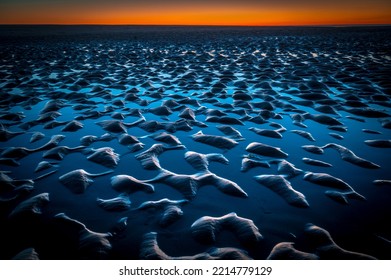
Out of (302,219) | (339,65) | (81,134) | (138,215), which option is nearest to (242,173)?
(302,219)

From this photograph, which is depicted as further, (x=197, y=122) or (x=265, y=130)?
(x=197, y=122)

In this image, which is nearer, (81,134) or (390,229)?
(390,229)

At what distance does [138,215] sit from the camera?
254 centimetres

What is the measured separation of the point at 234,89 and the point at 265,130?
3.42 metres

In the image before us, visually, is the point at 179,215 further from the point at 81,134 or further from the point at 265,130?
the point at 81,134

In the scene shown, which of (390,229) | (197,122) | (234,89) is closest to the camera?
(390,229)

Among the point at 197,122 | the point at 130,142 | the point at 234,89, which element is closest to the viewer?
the point at 130,142

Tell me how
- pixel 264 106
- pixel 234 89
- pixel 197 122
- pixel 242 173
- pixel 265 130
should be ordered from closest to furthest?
pixel 242 173, pixel 265 130, pixel 197 122, pixel 264 106, pixel 234 89

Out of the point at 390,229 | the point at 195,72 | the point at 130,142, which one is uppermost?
the point at 195,72

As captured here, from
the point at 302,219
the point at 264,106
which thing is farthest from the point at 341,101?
the point at 302,219

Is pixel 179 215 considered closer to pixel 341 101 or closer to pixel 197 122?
pixel 197 122

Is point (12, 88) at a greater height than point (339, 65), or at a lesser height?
lesser

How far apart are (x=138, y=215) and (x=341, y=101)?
592cm

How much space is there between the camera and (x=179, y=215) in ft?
8.32
